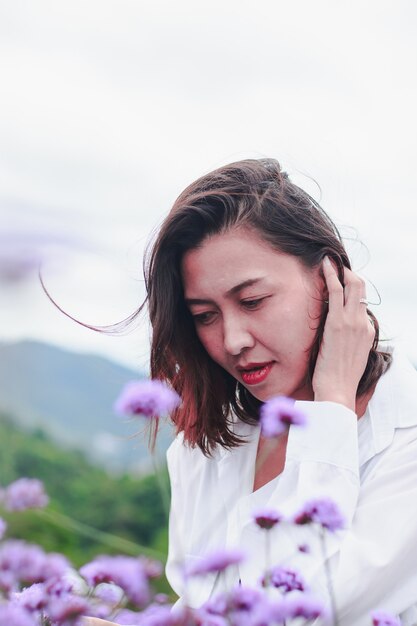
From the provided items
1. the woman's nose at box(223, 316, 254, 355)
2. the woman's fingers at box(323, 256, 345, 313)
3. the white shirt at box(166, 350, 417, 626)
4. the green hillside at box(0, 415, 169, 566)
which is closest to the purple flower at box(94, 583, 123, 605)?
the white shirt at box(166, 350, 417, 626)

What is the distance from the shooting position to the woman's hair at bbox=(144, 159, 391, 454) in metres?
1.82

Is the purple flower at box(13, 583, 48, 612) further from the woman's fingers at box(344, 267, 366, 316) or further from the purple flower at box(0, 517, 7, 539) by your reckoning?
the woman's fingers at box(344, 267, 366, 316)

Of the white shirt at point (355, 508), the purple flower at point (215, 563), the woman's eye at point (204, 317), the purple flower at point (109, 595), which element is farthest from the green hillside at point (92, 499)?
the purple flower at point (215, 563)

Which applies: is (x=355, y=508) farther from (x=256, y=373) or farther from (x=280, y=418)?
(x=280, y=418)

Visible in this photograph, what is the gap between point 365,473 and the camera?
170 centimetres

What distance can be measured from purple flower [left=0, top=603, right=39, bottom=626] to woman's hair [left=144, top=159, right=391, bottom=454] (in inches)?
45.9

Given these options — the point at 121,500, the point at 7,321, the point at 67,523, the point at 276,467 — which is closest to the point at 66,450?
the point at 121,500

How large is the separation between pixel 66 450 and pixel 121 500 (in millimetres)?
960

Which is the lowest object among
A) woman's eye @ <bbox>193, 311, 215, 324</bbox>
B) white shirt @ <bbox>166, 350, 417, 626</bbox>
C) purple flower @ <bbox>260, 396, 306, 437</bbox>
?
white shirt @ <bbox>166, 350, 417, 626</bbox>

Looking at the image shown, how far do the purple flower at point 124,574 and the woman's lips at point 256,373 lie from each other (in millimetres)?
887

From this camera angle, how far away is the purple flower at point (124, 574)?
29.7 inches

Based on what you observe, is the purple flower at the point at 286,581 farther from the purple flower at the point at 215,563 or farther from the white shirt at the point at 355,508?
the white shirt at the point at 355,508

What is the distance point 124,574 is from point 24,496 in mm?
136

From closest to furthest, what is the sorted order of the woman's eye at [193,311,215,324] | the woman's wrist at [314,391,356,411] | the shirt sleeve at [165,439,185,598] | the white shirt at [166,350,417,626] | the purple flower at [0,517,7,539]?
the purple flower at [0,517,7,539] → the white shirt at [166,350,417,626] → the woman's wrist at [314,391,356,411] → the woman's eye at [193,311,215,324] → the shirt sleeve at [165,439,185,598]
